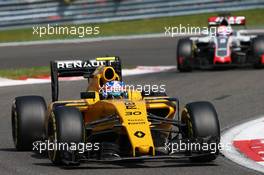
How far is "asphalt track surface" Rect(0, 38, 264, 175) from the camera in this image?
9001 millimetres

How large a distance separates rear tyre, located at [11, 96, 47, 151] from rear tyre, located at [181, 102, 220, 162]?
1.99 metres

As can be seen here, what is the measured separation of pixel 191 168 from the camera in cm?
900

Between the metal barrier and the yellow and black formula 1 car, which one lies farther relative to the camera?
the metal barrier

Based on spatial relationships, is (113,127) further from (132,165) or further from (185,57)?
(185,57)

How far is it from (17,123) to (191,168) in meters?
2.56

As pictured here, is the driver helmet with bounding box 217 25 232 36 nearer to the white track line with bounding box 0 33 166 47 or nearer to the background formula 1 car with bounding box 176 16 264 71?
the background formula 1 car with bounding box 176 16 264 71

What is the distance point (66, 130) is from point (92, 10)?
84.5 ft

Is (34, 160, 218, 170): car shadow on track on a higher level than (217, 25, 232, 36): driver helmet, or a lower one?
lower

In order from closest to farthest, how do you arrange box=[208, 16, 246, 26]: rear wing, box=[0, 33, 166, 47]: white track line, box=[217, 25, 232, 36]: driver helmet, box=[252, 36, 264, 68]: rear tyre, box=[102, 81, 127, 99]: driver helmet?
1. box=[102, 81, 127, 99]: driver helmet
2. box=[252, 36, 264, 68]: rear tyre
3. box=[217, 25, 232, 36]: driver helmet
4. box=[208, 16, 246, 26]: rear wing
5. box=[0, 33, 166, 47]: white track line

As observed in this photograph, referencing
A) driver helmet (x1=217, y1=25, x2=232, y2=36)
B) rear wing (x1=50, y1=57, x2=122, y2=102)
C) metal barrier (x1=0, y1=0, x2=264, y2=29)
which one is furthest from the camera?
metal barrier (x1=0, y1=0, x2=264, y2=29)

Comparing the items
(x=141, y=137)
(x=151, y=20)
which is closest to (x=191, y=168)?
(x=141, y=137)

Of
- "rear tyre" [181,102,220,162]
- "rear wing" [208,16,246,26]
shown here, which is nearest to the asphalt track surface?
"rear tyre" [181,102,220,162]

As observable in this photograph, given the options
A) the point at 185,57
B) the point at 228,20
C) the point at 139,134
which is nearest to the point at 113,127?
the point at 139,134

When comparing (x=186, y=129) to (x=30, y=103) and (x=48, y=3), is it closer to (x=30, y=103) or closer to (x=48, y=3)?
(x=30, y=103)
